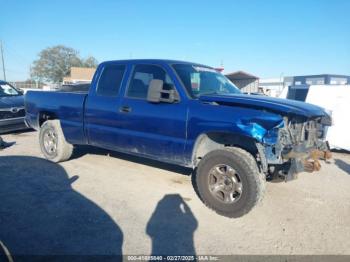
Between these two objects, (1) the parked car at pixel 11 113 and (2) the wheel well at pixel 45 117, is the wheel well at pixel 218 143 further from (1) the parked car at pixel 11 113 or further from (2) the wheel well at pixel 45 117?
(1) the parked car at pixel 11 113

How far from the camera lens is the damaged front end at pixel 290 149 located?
11.9 ft

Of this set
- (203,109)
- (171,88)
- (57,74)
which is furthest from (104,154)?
(57,74)

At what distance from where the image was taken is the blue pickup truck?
3689 mm

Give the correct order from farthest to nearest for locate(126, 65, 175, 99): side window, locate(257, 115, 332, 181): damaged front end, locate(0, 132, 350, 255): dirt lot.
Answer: locate(126, 65, 175, 99): side window < locate(257, 115, 332, 181): damaged front end < locate(0, 132, 350, 255): dirt lot

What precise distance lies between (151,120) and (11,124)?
242 inches

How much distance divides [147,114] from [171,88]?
0.54m

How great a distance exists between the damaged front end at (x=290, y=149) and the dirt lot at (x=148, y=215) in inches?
24.7

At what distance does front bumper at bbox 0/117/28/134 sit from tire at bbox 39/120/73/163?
10.3 ft

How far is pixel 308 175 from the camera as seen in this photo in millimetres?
5848

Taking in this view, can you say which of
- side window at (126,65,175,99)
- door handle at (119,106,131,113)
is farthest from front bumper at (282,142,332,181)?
door handle at (119,106,131,113)

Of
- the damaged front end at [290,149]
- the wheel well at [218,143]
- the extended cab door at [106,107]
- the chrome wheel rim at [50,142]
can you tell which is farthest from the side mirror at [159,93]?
the chrome wheel rim at [50,142]

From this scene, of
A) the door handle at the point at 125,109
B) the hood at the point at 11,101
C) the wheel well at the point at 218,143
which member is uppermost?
the door handle at the point at 125,109

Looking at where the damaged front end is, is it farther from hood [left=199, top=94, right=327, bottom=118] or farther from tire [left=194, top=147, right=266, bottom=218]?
tire [left=194, top=147, right=266, bottom=218]

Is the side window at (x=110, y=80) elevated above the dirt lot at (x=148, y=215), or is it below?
above
